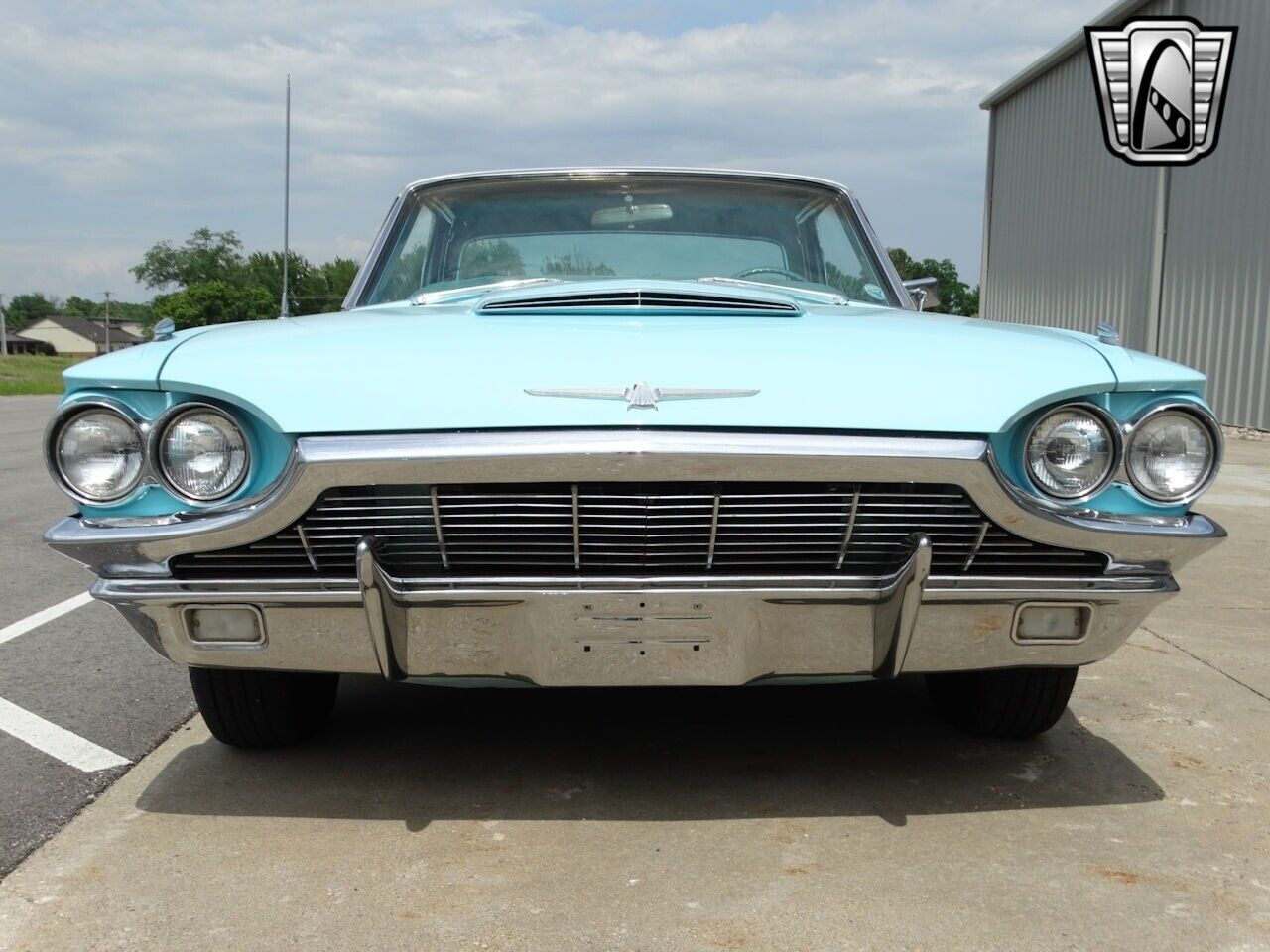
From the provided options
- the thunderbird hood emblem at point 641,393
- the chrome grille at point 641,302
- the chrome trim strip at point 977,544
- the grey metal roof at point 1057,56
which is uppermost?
the grey metal roof at point 1057,56

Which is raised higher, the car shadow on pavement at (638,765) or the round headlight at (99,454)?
the round headlight at (99,454)

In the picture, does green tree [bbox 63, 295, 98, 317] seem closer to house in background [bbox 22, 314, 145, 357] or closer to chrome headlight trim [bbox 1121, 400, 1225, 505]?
house in background [bbox 22, 314, 145, 357]

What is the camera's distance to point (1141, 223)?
49.9ft

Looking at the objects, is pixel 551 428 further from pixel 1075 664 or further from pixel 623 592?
pixel 1075 664

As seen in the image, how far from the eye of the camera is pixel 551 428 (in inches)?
82.1

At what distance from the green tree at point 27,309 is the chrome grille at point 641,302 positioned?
140 metres

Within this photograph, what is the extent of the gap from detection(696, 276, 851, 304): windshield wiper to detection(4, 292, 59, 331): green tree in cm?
13989

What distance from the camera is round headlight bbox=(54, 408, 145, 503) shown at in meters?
2.26

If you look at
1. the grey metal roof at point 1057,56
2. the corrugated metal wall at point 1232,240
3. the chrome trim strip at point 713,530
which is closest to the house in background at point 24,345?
the grey metal roof at point 1057,56

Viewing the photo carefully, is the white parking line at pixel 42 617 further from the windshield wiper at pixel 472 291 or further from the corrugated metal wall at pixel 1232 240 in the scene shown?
the corrugated metal wall at pixel 1232 240

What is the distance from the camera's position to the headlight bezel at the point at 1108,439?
2230 mm

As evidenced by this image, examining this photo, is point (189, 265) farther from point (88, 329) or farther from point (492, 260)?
point (492, 260)

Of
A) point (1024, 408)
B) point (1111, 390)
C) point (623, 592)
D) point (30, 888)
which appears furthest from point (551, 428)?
point (30, 888)

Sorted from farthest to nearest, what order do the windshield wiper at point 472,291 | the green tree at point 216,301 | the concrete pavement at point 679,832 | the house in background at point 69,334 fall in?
the house in background at point 69,334 < the green tree at point 216,301 < the windshield wiper at point 472,291 < the concrete pavement at point 679,832
